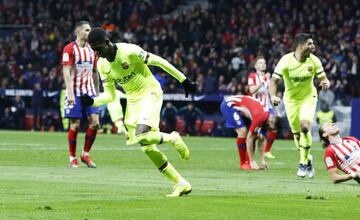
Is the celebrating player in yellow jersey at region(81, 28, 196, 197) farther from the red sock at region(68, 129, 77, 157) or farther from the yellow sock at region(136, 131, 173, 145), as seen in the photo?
the red sock at region(68, 129, 77, 157)

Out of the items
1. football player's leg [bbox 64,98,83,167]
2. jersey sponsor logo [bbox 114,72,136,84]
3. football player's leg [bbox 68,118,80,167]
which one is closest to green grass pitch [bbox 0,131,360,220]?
football player's leg [bbox 68,118,80,167]

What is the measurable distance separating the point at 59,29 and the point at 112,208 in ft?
123

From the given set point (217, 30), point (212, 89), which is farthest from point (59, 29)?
point (212, 89)

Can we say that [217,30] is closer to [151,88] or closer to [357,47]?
[357,47]

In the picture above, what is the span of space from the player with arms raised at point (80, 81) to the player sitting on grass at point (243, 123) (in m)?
2.73

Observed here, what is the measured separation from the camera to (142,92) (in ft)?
47.8

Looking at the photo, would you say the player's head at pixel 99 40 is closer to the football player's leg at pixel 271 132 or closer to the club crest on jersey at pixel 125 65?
the club crest on jersey at pixel 125 65

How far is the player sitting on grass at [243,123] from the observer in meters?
21.1

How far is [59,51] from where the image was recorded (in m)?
46.0

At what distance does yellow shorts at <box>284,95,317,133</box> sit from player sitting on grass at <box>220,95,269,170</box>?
1.54 metres

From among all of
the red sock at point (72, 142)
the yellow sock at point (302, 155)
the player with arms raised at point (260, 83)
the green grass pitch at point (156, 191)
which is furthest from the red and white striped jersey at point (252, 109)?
the red sock at point (72, 142)

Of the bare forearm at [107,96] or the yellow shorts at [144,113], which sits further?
the bare forearm at [107,96]

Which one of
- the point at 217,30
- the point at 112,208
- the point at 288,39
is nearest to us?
the point at 112,208

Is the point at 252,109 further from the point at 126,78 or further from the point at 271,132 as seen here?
the point at 126,78
